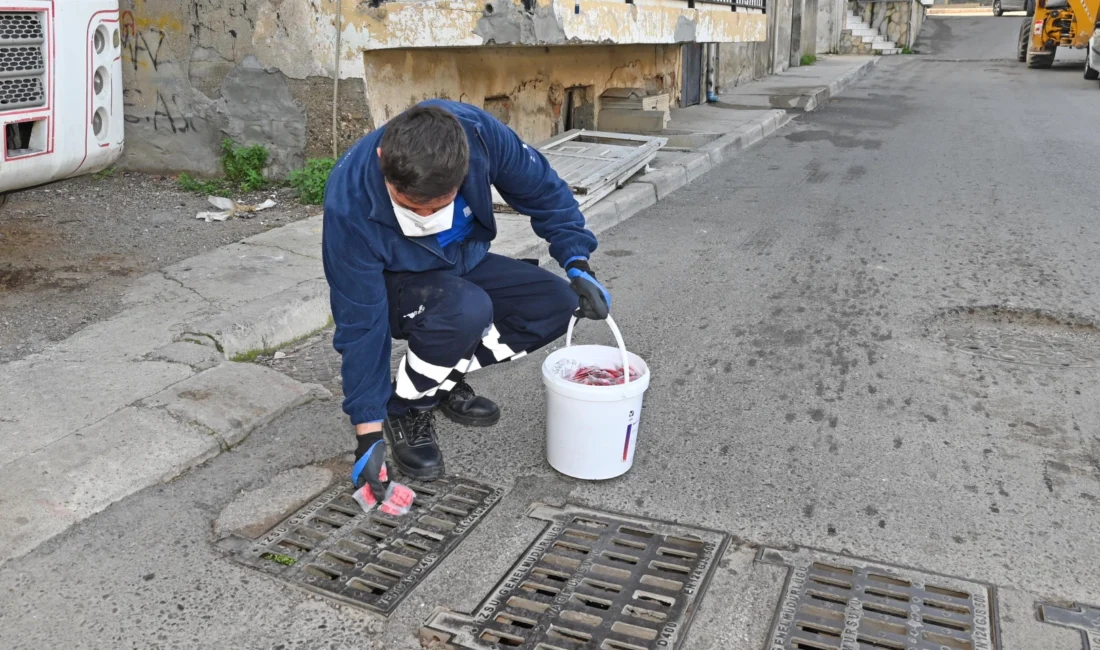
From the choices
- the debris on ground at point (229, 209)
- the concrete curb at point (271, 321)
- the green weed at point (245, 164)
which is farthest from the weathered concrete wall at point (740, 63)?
the concrete curb at point (271, 321)

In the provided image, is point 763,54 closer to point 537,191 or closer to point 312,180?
point 312,180

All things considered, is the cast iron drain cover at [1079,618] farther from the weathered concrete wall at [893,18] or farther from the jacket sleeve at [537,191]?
the weathered concrete wall at [893,18]

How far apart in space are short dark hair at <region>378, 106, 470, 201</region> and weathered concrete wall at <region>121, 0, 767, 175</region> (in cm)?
375

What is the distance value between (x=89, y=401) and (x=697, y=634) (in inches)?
91.2

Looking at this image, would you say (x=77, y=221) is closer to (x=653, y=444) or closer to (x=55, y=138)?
(x=55, y=138)

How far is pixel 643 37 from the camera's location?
29.5ft

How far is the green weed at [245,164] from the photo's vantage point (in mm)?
6438

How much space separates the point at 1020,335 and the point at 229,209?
4.69 meters

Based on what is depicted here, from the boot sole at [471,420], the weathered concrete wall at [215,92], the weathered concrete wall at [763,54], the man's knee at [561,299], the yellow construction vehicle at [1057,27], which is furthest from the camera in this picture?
the yellow construction vehicle at [1057,27]

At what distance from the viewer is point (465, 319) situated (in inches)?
117

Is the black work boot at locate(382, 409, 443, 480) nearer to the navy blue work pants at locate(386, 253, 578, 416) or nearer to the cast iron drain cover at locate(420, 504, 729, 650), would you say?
the navy blue work pants at locate(386, 253, 578, 416)

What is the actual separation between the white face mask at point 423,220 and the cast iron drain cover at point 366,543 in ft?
2.75

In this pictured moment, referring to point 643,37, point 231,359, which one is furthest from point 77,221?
point 643,37

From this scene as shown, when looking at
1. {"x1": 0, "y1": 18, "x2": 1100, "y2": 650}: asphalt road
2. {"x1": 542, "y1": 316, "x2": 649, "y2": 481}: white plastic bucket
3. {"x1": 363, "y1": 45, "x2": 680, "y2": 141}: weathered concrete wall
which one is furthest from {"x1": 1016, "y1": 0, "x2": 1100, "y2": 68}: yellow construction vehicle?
{"x1": 542, "y1": 316, "x2": 649, "y2": 481}: white plastic bucket
